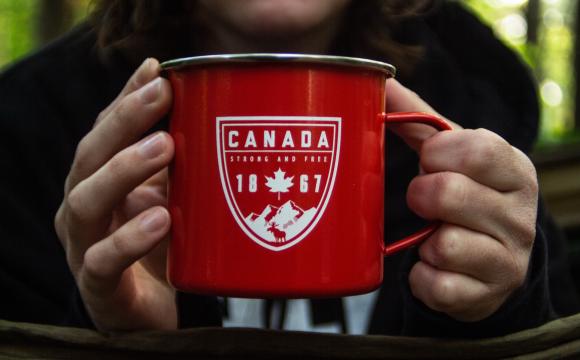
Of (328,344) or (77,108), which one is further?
(77,108)

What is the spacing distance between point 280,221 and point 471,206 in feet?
A: 0.77

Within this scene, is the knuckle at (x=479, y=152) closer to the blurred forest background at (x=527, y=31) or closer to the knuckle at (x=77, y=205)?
the knuckle at (x=77, y=205)

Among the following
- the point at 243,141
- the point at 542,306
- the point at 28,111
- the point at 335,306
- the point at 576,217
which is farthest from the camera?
the point at 576,217

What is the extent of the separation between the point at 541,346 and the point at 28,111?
1081 millimetres

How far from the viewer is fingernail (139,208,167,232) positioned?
2.77ft

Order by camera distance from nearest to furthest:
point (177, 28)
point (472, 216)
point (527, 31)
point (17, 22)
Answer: point (472, 216)
point (177, 28)
point (527, 31)
point (17, 22)

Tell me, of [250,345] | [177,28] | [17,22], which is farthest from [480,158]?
[17,22]

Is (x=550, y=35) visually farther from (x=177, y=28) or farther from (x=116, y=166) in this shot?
(x=116, y=166)

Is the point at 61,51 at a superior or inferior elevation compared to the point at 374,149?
superior

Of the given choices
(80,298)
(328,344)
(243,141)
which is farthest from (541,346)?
(80,298)

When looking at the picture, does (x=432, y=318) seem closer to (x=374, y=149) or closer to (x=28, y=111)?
(x=374, y=149)

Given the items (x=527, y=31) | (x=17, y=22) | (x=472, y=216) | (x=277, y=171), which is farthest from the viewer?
(x=17, y=22)

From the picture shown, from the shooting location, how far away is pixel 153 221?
0.85 m

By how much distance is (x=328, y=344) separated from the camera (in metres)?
0.90
